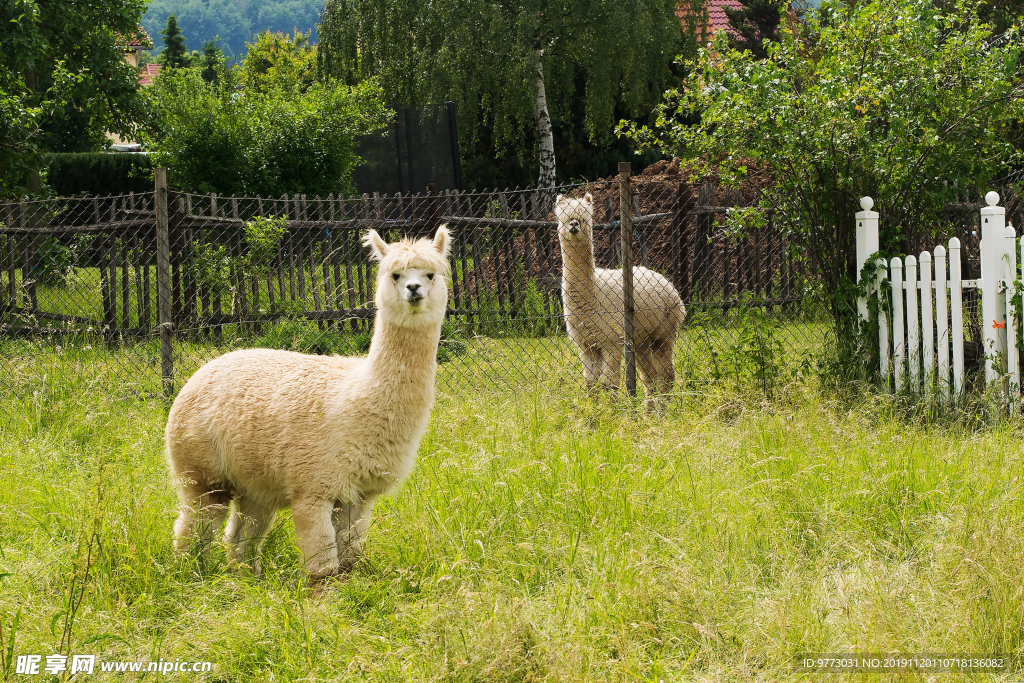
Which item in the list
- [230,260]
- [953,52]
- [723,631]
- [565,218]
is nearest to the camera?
[723,631]

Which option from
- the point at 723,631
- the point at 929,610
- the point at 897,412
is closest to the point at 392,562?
the point at 723,631

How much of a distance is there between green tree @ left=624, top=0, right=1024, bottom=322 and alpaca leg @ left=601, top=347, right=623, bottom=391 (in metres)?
1.68

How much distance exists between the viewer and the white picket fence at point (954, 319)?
18.1 ft

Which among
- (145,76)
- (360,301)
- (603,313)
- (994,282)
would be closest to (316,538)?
(603,313)

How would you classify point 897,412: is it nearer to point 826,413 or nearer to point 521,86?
point 826,413

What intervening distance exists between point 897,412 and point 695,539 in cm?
266

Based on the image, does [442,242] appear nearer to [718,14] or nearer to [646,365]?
[646,365]

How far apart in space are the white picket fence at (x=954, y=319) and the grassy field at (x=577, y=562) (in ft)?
1.47

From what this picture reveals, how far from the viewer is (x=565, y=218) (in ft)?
22.1

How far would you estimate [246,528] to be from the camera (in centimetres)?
380

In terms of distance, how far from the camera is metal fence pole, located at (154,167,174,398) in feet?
20.1

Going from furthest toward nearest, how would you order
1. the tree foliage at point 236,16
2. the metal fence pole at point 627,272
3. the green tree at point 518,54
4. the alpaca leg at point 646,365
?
the tree foliage at point 236,16 → the green tree at point 518,54 → the alpaca leg at point 646,365 → the metal fence pole at point 627,272

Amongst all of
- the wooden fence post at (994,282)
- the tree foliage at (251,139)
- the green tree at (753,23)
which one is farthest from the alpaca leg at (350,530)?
the green tree at (753,23)

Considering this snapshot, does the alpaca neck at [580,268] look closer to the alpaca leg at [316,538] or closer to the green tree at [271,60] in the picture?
the alpaca leg at [316,538]
